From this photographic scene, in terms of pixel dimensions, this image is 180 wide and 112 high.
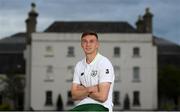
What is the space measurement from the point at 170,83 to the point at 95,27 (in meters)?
10.3

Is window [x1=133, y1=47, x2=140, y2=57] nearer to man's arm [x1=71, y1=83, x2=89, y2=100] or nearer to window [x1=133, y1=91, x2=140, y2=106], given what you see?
window [x1=133, y1=91, x2=140, y2=106]

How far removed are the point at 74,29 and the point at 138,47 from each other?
7.58 metres

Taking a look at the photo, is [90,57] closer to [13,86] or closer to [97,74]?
[97,74]

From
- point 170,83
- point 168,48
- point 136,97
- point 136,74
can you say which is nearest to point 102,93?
point 136,97

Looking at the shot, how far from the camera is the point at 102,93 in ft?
15.4

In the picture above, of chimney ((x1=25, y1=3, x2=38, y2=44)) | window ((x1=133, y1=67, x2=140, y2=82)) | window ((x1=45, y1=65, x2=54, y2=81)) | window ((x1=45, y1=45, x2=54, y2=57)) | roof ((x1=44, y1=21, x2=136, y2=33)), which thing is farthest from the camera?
chimney ((x1=25, y1=3, x2=38, y2=44))

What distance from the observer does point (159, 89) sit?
64.2 meters

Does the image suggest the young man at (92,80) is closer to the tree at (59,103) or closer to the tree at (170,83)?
the tree at (59,103)

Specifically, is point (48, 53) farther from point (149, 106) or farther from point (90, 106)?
point (90, 106)

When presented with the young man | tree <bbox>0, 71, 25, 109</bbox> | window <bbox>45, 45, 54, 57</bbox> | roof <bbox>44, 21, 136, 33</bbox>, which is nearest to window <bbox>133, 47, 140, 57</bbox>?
roof <bbox>44, 21, 136, 33</bbox>

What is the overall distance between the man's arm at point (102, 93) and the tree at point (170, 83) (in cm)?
5876

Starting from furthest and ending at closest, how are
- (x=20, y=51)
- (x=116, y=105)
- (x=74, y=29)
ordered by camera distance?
(x=20, y=51) < (x=74, y=29) < (x=116, y=105)

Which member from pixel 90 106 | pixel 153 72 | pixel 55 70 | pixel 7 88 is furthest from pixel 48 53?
pixel 90 106

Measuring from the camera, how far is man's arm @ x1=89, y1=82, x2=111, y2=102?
4691 mm
